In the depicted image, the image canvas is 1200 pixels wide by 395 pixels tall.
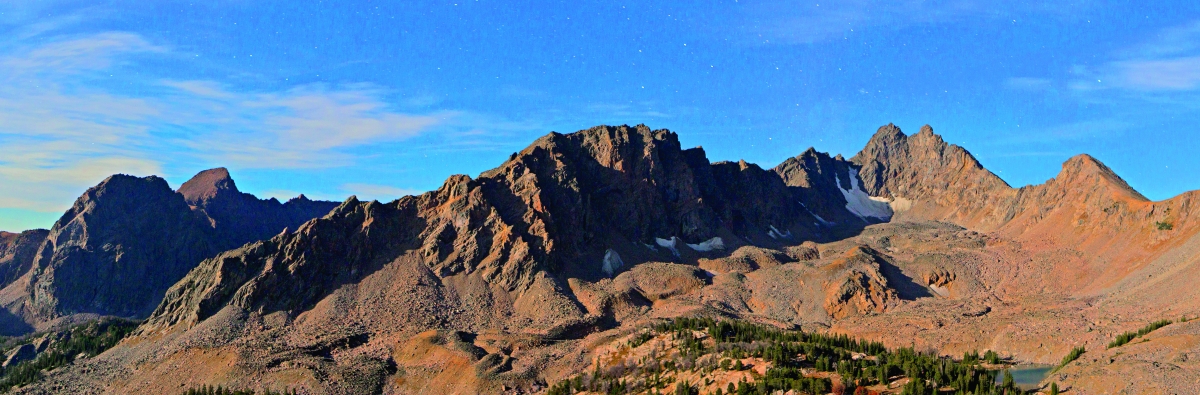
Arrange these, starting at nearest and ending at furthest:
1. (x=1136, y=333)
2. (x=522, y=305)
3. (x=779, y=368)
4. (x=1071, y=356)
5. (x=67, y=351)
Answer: (x=779, y=368) < (x=1071, y=356) < (x=1136, y=333) < (x=67, y=351) < (x=522, y=305)

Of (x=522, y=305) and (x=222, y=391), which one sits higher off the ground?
(x=522, y=305)

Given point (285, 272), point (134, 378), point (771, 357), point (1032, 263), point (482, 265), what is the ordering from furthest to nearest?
point (1032, 263) < point (482, 265) < point (285, 272) < point (134, 378) < point (771, 357)

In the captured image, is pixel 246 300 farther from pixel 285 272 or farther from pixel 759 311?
pixel 759 311

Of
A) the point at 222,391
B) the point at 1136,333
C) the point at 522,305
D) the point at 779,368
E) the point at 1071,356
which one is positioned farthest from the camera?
the point at 522,305

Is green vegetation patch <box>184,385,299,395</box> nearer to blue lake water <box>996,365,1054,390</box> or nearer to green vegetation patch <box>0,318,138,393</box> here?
green vegetation patch <box>0,318,138,393</box>

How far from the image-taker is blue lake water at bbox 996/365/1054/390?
109 metres

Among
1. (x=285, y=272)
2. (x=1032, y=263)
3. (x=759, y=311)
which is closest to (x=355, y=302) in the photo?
(x=285, y=272)

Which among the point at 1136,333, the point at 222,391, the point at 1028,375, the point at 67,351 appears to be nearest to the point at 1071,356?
the point at 1028,375

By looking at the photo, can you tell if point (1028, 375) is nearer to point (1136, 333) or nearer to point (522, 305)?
point (1136, 333)

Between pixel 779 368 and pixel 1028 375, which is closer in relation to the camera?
pixel 779 368

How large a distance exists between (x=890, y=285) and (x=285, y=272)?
109 metres

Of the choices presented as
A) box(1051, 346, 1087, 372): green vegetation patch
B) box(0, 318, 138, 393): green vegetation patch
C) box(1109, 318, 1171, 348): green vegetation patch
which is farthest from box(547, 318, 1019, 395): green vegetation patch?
box(0, 318, 138, 393): green vegetation patch

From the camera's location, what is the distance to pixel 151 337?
155 meters

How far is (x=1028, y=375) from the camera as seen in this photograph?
117 meters
